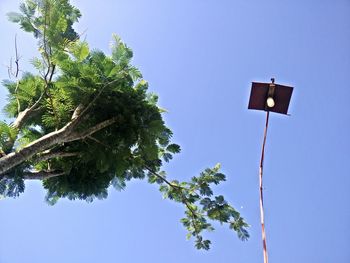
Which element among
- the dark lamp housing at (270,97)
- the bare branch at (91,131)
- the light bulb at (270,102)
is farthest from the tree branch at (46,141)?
the light bulb at (270,102)

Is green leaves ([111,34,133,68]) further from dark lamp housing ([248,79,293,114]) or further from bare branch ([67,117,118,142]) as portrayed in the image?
dark lamp housing ([248,79,293,114])

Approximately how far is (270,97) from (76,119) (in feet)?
12.2

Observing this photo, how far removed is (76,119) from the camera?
765 centimetres

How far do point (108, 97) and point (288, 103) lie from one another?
3590 millimetres

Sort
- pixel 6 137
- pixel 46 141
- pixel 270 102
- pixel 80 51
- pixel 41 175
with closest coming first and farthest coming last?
pixel 6 137 < pixel 270 102 < pixel 46 141 < pixel 80 51 < pixel 41 175

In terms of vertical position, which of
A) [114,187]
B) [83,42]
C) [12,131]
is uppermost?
[83,42]

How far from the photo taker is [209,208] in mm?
9562

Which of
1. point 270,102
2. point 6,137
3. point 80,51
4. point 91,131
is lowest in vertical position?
point 6,137

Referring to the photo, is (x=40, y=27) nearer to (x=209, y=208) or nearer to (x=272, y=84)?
(x=272, y=84)

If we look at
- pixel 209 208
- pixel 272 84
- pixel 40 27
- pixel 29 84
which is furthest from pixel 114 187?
pixel 272 84

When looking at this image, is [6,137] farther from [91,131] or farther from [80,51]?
[80,51]

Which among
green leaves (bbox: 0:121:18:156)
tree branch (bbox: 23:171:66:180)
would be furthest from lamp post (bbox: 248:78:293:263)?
tree branch (bbox: 23:171:66:180)

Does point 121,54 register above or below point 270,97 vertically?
above

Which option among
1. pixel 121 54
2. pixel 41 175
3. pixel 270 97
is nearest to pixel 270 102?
pixel 270 97
